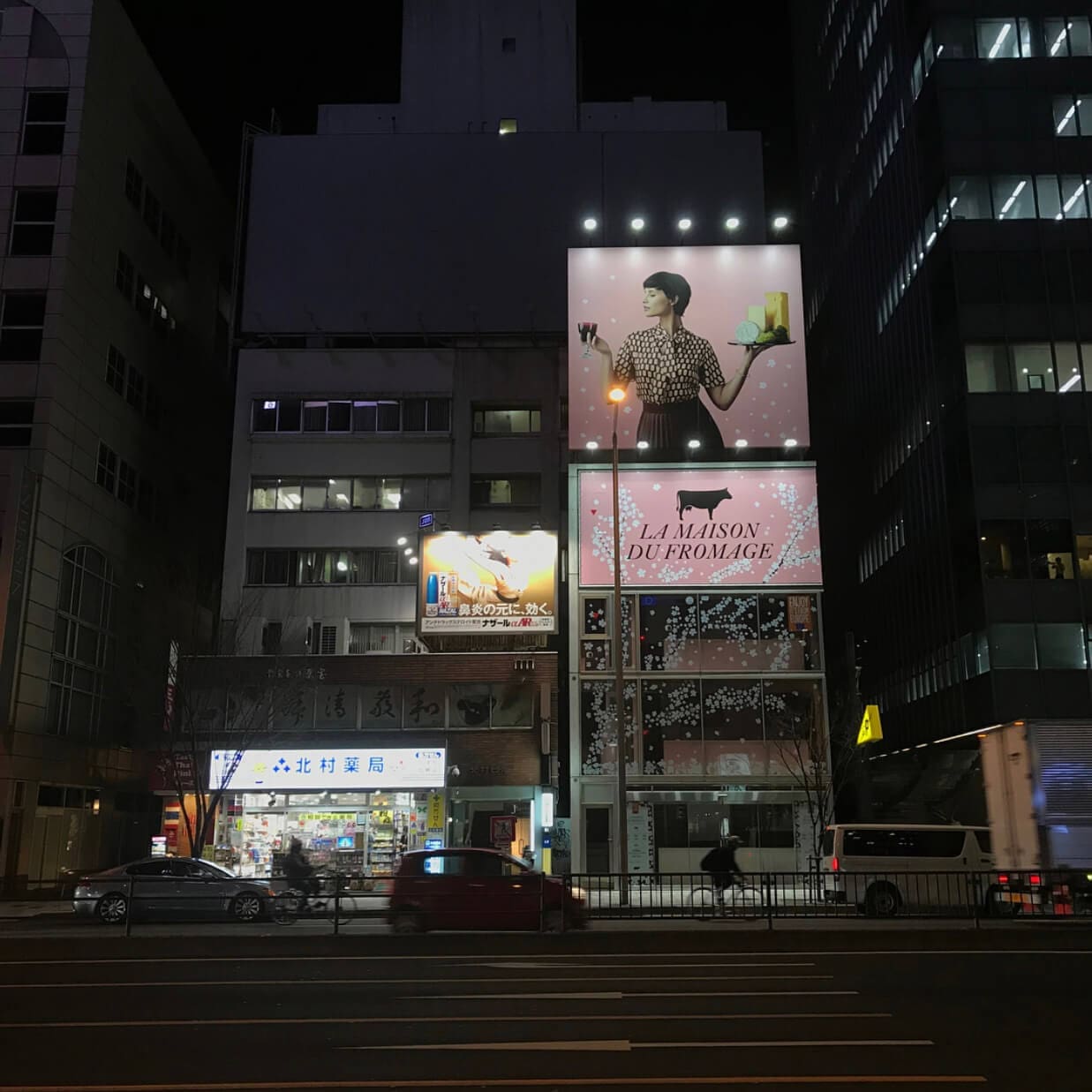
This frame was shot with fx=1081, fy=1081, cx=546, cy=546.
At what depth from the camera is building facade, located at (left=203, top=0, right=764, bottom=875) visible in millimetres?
38469

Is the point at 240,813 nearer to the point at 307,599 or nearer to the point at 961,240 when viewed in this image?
the point at 307,599

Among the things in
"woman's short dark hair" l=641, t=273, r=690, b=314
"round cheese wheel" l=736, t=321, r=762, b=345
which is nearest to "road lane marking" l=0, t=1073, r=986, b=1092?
"round cheese wheel" l=736, t=321, r=762, b=345

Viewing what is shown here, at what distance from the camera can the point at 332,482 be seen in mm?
43750

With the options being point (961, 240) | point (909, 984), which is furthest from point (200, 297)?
point (909, 984)

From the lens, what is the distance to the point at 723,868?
75.0 ft

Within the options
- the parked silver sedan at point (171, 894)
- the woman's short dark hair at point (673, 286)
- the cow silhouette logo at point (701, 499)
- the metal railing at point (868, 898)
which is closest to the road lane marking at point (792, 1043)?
the metal railing at point (868, 898)

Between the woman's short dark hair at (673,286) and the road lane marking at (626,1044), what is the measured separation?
32.4 metres

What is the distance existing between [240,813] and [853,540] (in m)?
41.3

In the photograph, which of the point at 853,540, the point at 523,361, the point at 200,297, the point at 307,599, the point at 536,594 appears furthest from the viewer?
the point at 853,540

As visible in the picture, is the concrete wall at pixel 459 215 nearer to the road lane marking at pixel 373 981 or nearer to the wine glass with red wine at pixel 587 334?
the wine glass with red wine at pixel 587 334

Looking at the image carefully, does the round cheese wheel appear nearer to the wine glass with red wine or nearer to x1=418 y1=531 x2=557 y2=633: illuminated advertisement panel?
the wine glass with red wine

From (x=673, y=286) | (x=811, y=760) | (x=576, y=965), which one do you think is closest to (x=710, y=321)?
(x=673, y=286)

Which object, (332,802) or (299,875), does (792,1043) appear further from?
(332,802)

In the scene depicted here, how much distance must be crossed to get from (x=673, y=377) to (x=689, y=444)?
259 centimetres
